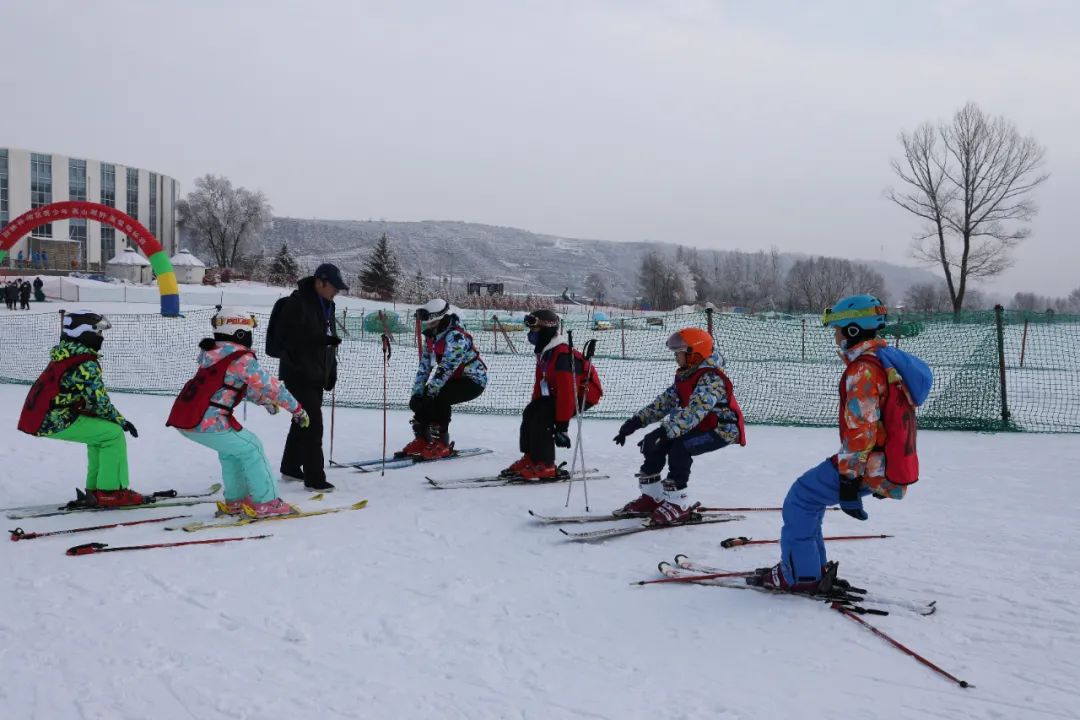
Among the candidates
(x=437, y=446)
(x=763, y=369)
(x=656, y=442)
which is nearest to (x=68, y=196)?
→ (x=763, y=369)

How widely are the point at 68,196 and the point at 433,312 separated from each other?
262 ft

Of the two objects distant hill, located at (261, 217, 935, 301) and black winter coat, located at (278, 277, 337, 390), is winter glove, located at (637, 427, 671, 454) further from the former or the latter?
distant hill, located at (261, 217, 935, 301)

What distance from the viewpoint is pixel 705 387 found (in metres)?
5.85

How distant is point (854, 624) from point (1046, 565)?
1932 mm

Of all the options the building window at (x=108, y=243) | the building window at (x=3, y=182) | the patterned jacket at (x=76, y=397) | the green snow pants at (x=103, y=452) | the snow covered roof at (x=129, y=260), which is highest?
the building window at (x=3, y=182)

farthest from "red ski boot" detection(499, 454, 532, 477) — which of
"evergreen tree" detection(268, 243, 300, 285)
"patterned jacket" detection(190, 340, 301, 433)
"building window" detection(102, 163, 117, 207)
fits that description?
"building window" detection(102, 163, 117, 207)

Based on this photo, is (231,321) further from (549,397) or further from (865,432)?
(865,432)

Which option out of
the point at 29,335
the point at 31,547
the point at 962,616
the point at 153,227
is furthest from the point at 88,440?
the point at 153,227

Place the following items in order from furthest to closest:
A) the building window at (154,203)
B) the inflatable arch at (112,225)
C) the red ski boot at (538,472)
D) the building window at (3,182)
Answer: the building window at (154,203) < the building window at (3,182) < the inflatable arch at (112,225) < the red ski boot at (538,472)

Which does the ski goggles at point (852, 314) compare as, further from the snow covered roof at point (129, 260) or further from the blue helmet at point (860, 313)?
the snow covered roof at point (129, 260)

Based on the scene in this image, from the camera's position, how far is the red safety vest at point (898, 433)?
13.2 feet

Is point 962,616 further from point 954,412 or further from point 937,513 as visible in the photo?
point 954,412

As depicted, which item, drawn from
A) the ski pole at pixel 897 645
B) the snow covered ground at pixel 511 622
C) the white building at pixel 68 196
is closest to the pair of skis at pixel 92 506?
the snow covered ground at pixel 511 622

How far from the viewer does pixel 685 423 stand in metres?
5.74
